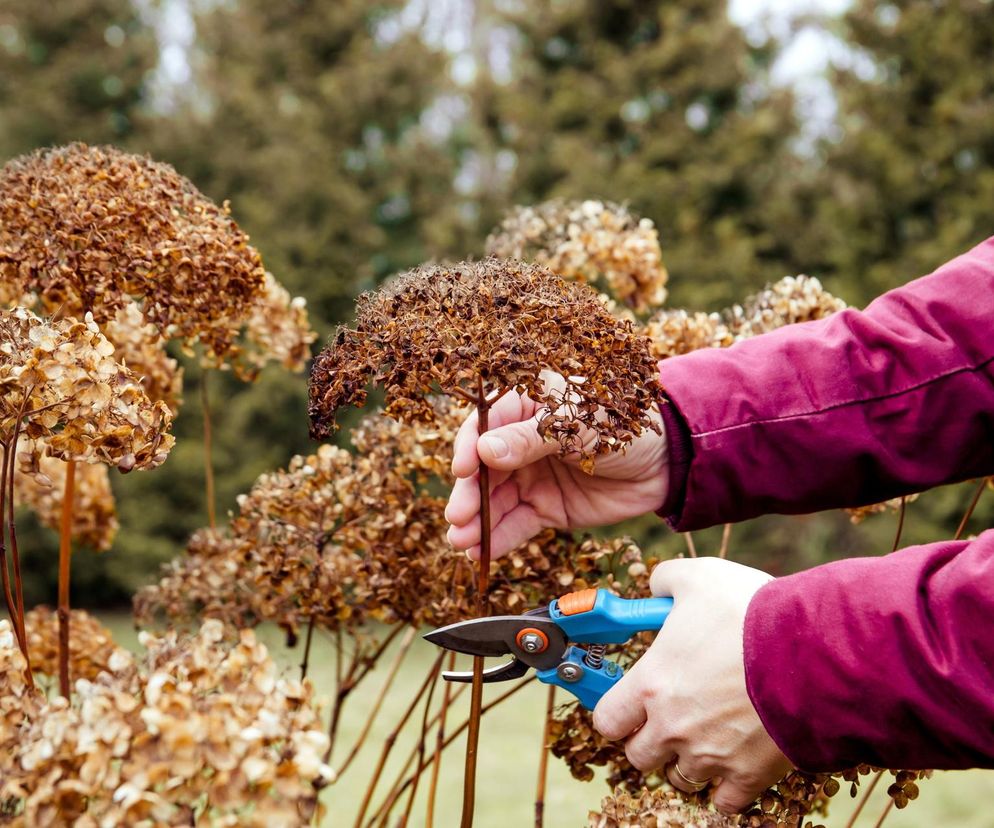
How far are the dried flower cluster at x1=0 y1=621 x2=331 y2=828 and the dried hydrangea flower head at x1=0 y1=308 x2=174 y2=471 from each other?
274mm

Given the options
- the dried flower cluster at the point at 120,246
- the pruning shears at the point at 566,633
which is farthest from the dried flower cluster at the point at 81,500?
the pruning shears at the point at 566,633

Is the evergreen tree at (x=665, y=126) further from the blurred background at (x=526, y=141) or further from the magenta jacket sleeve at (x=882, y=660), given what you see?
the magenta jacket sleeve at (x=882, y=660)

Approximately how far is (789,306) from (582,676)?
2.57 feet

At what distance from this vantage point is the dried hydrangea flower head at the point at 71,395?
3.26ft

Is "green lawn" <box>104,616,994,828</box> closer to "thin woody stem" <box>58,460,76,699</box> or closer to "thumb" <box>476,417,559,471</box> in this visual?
"thin woody stem" <box>58,460,76,699</box>

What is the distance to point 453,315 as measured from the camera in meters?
1.05

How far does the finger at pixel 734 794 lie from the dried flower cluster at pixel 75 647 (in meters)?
0.90

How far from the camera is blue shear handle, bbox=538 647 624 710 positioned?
122cm

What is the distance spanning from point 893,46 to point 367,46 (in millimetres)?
3918

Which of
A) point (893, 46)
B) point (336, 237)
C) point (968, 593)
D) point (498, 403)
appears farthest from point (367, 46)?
point (968, 593)

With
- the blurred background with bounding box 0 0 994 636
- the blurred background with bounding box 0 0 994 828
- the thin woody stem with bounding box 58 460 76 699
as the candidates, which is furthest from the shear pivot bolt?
the blurred background with bounding box 0 0 994 636

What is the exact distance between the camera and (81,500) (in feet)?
5.83

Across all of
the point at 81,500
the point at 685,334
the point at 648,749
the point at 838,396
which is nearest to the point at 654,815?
the point at 648,749

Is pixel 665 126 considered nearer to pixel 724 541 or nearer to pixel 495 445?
pixel 724 541
